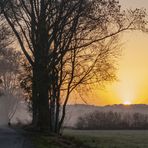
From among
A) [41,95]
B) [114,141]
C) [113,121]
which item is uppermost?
[41,95]

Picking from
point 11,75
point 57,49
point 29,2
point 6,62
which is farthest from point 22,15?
point 11,75

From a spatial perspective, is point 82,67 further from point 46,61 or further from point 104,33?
point 46,61

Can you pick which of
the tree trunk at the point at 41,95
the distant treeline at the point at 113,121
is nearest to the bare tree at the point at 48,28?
the tree trunk at the point at 41,95

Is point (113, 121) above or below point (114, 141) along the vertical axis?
above

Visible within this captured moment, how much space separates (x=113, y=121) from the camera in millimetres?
66188

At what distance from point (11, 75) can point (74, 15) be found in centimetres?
4773

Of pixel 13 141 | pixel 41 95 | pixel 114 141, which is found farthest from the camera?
pixel 114 141

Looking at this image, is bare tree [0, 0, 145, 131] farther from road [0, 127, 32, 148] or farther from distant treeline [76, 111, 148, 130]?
distant treeline [76, 111, 148, 130]

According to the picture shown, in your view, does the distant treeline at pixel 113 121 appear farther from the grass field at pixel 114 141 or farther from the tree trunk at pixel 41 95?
the tree trunk at pixel 41 95

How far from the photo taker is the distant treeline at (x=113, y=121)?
6488 centimetres

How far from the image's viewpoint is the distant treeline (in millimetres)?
64875

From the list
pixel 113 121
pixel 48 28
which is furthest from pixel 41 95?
pixel 113 121

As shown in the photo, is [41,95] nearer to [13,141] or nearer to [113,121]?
[13,141]

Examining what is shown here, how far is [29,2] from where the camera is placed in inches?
1428
